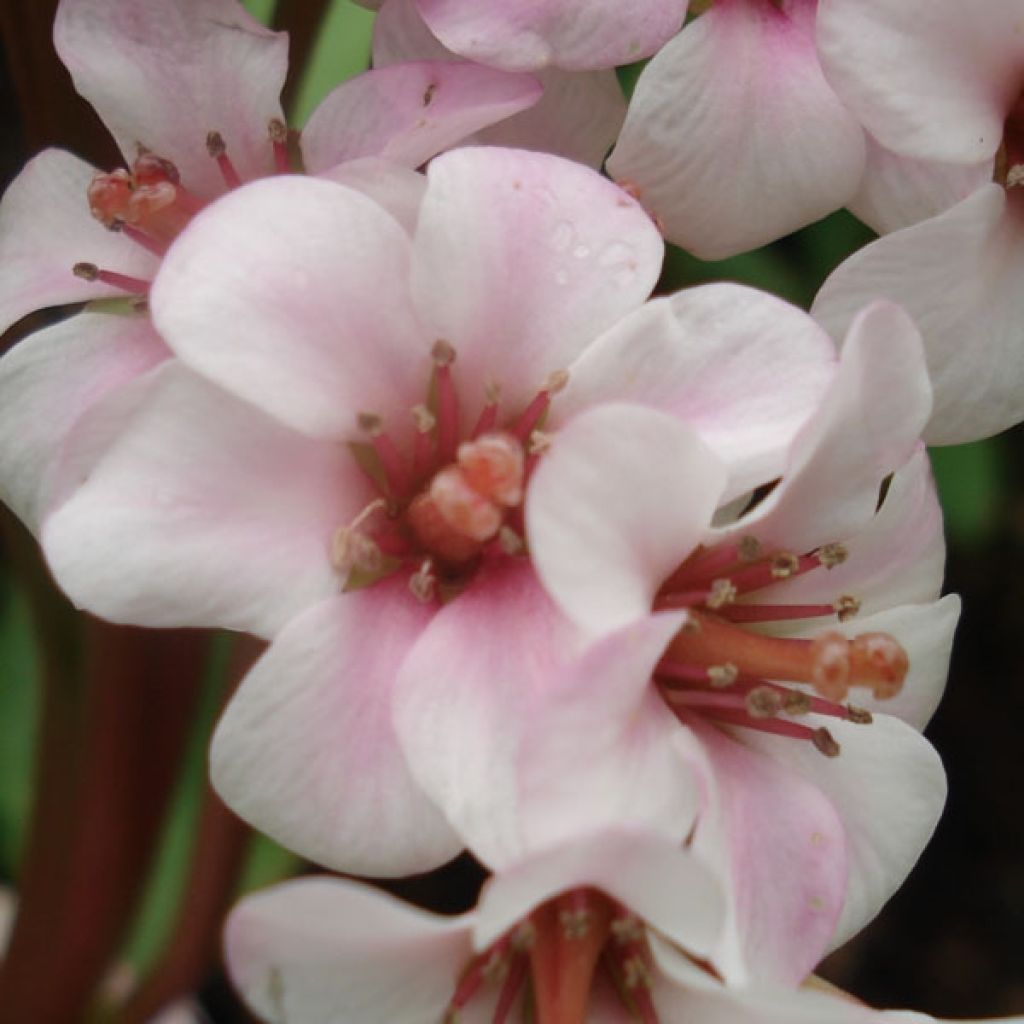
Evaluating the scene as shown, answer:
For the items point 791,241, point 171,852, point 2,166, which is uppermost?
point 2,166

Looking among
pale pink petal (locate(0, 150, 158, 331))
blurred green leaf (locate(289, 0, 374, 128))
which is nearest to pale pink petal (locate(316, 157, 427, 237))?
pale pink petal (locate(0, 150, 158, 331))

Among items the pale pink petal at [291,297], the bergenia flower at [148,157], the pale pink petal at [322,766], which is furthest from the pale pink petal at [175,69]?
the pale pink petal at [322,766]

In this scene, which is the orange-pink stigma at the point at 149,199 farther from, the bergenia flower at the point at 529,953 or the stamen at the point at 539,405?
the bergenia flower at the point at 529,953

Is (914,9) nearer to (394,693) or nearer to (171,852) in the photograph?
(394,693)

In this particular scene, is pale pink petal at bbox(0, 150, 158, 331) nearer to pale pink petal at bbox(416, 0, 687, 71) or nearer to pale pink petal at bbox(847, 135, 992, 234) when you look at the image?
pale pink petal at bbox(416, 0, 687, 71)

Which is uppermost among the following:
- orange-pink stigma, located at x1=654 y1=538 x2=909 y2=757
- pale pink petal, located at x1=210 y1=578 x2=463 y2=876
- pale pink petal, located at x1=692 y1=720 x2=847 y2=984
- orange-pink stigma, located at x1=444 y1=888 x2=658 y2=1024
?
pale pink petal, located at x1=210 y1=578 x2=463 y2=876

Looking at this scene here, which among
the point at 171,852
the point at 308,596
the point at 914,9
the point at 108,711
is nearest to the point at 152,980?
the point at 171,852
